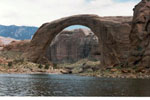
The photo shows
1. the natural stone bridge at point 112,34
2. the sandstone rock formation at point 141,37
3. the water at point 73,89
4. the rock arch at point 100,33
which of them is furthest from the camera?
the rock arch at point 100,33

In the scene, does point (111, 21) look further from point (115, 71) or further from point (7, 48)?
point (7, 48)

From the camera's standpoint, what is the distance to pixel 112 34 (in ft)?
373

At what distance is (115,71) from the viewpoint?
85.6 meters

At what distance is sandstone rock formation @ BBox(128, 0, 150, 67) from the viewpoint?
79669mm

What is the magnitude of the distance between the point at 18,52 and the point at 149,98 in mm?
135569

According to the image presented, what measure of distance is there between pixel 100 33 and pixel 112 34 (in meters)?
9.20

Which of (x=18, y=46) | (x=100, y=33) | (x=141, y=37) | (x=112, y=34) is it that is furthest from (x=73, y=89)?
(x=18, y=46)

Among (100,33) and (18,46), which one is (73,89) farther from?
(18,46)

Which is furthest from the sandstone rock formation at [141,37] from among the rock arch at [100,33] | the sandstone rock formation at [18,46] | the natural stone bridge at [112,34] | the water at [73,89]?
the sandstone rock formation at [18,46]

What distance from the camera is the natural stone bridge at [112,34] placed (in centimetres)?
8688

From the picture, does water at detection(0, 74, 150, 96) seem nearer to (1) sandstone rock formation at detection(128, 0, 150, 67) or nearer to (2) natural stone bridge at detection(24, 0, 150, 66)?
(1) sandstone rock formation at detection(128, 0, 150, 67)

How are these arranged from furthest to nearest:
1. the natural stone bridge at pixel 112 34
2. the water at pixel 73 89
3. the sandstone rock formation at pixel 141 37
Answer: the natural stone bridge at pixel 112 34
the sandstone rock formation at pixel 141 37
the water at pixel 73 89

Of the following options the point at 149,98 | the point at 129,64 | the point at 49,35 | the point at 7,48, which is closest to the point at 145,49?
the point at 129,64

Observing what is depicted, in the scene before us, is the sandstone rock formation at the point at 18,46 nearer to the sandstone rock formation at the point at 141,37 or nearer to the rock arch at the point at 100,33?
the rock arch at the point at 100,33
